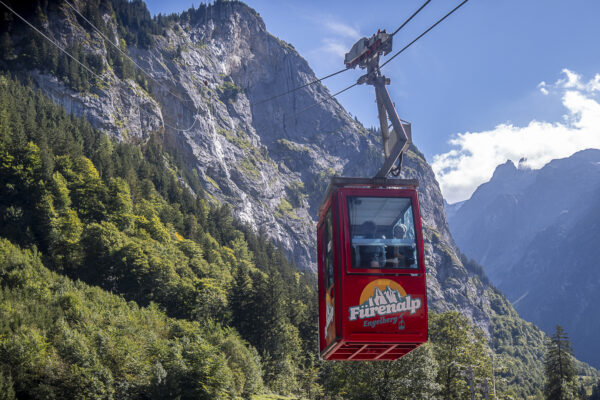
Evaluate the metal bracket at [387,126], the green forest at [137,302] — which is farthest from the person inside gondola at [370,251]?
the green forest at [137,302]

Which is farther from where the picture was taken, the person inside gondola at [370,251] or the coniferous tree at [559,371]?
the coniferous tree at [559,371]

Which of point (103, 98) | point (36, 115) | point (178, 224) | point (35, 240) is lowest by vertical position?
point (35, 240)

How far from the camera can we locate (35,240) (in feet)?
273

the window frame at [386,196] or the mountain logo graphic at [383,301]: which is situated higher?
the window frame at [386,196]

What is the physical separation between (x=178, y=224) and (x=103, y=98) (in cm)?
5622

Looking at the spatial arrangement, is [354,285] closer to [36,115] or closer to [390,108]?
[390,108]

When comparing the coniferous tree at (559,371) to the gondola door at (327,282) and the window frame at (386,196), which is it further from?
the window frame at (386,196)

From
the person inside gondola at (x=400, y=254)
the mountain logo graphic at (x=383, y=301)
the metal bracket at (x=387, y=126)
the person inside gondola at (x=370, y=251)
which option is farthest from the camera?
the metal bracket at (x=387, y=126)

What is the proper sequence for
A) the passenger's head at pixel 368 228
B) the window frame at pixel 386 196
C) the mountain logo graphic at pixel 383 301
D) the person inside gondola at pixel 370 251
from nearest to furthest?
1. the mountain logo graphic at pixel 383 301
2. the window frame at pixel 386 196
3. the person inside gondola at pixel 370 251
4. the passenger's head at pixel 368 228

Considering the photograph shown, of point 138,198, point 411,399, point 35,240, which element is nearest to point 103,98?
point 138,198

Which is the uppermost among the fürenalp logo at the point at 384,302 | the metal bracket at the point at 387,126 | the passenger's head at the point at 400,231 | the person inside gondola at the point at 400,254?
the metal bracket at the point at 387,126

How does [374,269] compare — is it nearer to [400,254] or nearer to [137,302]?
[400,254]

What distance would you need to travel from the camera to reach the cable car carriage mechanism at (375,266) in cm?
1841

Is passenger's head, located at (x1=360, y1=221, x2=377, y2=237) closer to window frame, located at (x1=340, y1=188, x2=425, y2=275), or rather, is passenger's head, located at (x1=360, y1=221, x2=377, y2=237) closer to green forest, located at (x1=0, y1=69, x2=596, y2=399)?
window frame, located at (x1=340, y1=188, x2=425, y2=275)
